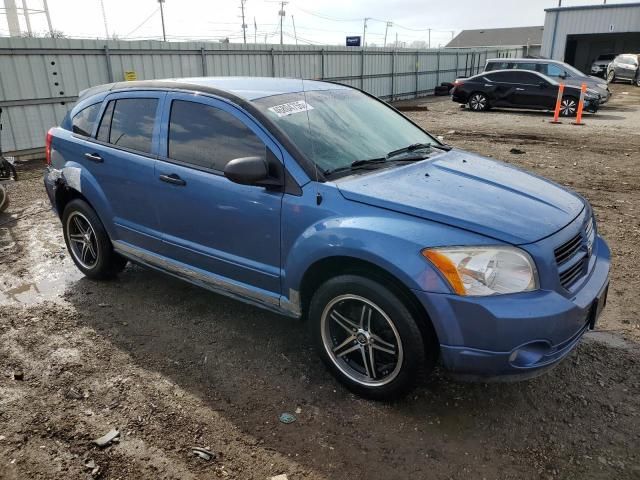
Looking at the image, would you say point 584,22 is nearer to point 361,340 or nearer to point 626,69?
point 626,69

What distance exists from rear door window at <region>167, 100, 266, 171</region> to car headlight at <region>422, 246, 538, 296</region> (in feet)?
4.48

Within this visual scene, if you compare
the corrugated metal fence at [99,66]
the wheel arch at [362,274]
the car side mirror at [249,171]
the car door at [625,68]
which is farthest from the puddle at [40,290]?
the car door at [625,68]

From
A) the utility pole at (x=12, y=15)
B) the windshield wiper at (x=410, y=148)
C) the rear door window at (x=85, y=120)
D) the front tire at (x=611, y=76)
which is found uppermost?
the utility pole at (x=12, y=15)

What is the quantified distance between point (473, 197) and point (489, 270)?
22.2 inches

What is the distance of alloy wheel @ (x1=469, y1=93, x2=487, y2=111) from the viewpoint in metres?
18.7

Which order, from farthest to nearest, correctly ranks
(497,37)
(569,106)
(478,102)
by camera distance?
1. (497,37)
2. (478,102)
3. (569,106)

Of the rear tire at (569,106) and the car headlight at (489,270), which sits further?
the rear tire at (569,106)

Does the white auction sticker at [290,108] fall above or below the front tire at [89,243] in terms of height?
above

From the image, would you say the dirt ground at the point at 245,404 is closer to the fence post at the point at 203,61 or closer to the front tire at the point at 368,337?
the front tire at the point at 368,337

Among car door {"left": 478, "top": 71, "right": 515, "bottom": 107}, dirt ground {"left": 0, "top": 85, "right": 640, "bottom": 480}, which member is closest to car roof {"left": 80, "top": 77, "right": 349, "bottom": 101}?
dirt ground {"left": 0, "top": 85, "right": 640, "bottom": 480}

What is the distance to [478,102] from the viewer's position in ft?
61.7

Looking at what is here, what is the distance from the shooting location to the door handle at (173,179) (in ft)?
11.4

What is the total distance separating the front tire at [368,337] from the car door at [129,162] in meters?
1.57

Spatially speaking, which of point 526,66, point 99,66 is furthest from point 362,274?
point 526,66
